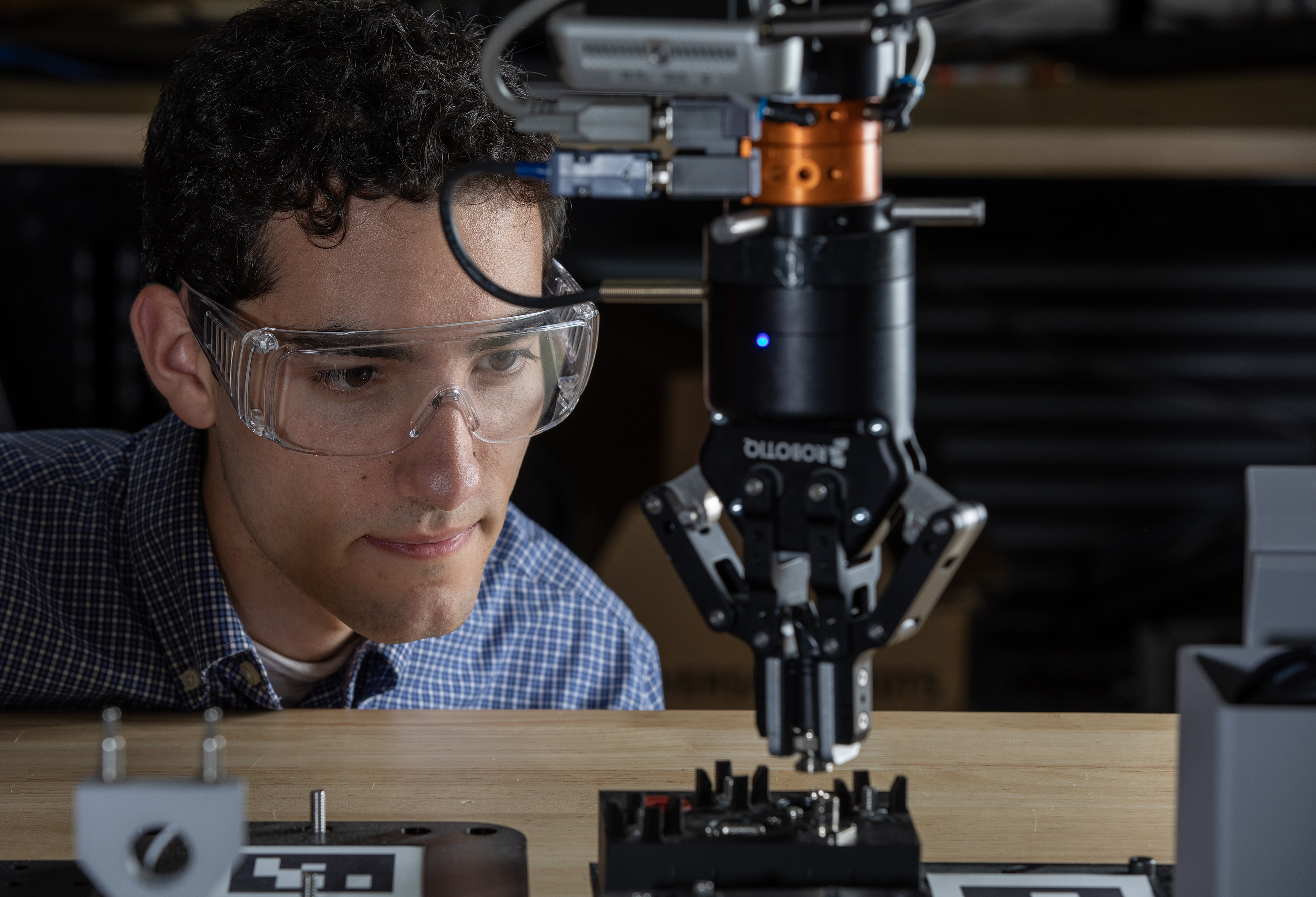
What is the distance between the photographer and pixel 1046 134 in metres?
2.71

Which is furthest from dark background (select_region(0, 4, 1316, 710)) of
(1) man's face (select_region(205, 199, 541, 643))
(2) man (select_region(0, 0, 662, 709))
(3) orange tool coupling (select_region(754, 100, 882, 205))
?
(3) orange tool coupling (select_region(754, 100, 882, 205))

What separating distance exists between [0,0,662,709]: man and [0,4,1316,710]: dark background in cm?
153

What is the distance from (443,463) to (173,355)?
0.40 metres

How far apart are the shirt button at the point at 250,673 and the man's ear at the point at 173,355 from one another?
27cm

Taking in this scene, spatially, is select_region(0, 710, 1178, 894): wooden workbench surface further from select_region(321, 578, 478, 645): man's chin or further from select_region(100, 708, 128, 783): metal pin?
select_region(100, 708, 128, 783): metal pin

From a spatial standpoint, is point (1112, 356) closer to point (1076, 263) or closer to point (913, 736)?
point (1076, 263)

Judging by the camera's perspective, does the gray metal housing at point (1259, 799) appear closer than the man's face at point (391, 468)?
Yes

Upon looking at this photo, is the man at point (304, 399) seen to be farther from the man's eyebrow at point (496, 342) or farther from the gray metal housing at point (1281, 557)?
the gray metal housing at point (1281, 557)

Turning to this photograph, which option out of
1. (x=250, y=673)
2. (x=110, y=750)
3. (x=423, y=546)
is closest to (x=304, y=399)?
(x=423, y=546)

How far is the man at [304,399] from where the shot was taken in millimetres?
1317

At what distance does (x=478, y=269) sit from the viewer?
0.91 metres

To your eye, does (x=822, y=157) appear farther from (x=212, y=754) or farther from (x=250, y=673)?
(x=250, y=673)

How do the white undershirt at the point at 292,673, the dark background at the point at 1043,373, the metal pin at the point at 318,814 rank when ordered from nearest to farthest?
1. the metal pin at the point at 318,814
2. the white undershirt at the point at 292,673
3. the dark background at the point at 1043,373

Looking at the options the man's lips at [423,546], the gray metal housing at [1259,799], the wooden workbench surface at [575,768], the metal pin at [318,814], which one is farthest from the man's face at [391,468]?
the gray metal housing at [1259,799]
